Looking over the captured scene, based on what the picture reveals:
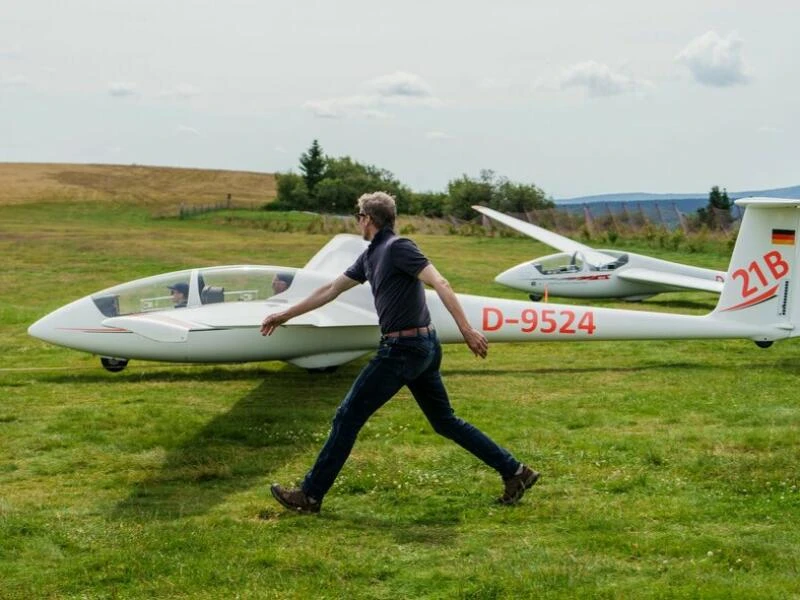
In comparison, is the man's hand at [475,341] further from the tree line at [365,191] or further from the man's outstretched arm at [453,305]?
the tree line at [365,191]

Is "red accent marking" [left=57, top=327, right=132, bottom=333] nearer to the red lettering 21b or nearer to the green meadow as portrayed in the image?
the green meadow

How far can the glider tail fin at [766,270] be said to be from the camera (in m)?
11.2

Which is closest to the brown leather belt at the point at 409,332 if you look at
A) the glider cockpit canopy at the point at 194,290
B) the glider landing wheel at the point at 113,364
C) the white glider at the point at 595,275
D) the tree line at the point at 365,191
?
the glider cockpit canopy at the point at 194,290

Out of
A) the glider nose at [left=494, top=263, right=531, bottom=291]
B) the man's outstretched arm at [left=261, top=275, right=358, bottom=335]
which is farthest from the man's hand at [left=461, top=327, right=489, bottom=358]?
the glider nose at [left=494, top=263, right=531, bottom=291]

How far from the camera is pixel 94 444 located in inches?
324

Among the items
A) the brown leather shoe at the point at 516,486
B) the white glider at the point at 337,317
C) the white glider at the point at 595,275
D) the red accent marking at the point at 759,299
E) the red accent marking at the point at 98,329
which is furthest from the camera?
the white glider at the point at 595,275

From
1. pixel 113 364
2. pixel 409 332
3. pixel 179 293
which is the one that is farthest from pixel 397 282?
pixel 113 364

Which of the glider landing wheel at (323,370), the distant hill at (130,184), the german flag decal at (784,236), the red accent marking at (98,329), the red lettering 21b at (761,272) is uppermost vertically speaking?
the distant hill at (130,184)

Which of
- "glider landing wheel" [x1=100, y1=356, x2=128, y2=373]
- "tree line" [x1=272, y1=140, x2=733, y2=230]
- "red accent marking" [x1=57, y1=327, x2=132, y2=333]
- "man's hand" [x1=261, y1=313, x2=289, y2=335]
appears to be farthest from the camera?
"tree line" [x1=272, y1=140, x2=733, y2=230]

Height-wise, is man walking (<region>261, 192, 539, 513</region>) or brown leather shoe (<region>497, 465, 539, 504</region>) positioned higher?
man walking (<region>261, 192, 539, 513</region>)

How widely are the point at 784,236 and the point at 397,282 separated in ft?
22.8

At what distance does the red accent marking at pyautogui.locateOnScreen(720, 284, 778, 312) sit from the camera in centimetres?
1158

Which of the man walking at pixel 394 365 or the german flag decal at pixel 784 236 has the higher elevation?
the german flag decal at pixel 784 236

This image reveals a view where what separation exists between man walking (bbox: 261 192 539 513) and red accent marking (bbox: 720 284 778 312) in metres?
6.41
